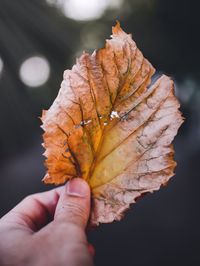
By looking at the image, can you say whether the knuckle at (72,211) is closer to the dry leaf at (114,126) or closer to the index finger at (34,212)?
the dry leaf at (114,126)

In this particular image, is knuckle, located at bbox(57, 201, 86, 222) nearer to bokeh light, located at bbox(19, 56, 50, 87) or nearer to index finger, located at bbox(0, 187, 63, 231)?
index finger, located at bbox(0, 187, 63, 231)

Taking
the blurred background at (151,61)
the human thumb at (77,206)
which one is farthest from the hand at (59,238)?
the blurred background at (151,61)

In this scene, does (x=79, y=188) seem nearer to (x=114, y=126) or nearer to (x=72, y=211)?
(x=72, y=211)

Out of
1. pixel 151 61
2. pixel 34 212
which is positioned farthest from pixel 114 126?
pixel 151 61

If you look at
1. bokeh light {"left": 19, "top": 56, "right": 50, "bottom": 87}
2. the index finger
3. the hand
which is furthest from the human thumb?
bokeh light {"left": 19, "top": 56, "right": 50, "bottom": 87}

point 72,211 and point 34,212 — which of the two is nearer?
point 72,211

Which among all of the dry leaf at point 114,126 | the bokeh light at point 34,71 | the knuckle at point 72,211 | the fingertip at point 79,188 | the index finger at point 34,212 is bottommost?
the index finger at point 34,212

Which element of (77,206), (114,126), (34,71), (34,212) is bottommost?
(34,212)
